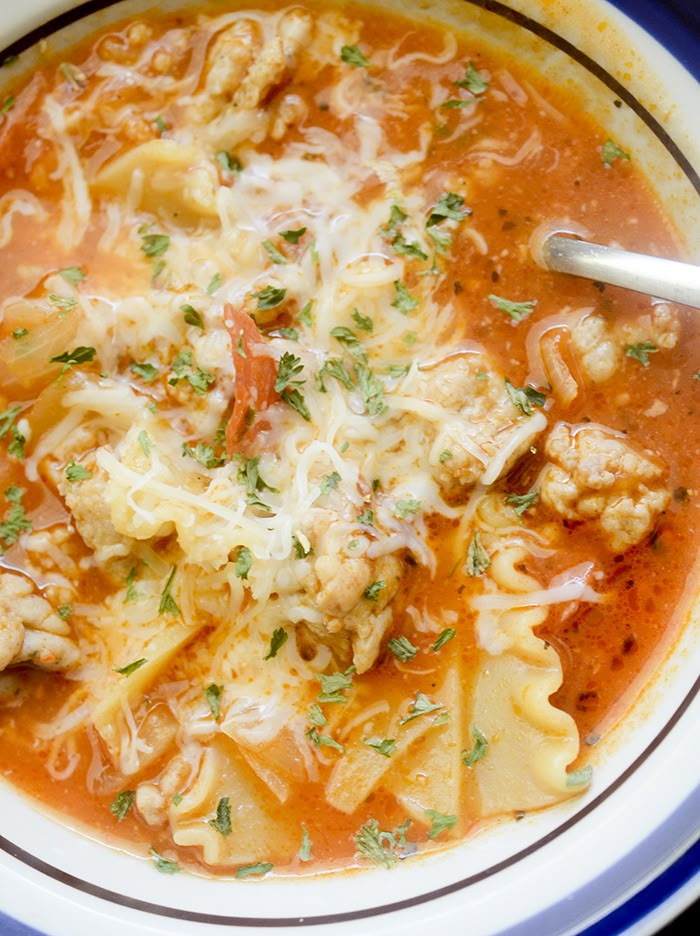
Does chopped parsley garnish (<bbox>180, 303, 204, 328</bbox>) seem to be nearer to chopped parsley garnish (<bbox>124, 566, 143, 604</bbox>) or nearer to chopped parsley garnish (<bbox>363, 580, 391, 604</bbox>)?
chopped parsley garnish (<bbox>124, 566, 143, 604</bbox>)

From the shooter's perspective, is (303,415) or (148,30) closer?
(303,415)

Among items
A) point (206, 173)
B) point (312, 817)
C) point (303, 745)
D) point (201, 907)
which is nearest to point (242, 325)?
point (206, 173)

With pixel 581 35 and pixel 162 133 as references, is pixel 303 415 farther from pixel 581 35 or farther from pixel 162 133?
pixel 581 35

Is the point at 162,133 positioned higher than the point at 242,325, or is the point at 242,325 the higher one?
the point at 162,133

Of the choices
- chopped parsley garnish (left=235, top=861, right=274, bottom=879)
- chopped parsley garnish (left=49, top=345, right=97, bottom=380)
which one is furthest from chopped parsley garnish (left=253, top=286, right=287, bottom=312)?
chopped parsley garnish (left=235, top=861, right=274, bottom=879)

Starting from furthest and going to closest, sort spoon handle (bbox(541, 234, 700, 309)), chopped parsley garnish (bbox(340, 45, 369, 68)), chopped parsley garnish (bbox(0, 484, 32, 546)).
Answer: chopped parsley garnish (bbox(340, 45, 369, 68)) < chopped parsley garnish (bbox(0, 484, 32, 546)) < spoon handle (bbox(541, 234, 700, 309))

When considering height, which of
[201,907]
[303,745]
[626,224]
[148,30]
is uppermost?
[148,30]
